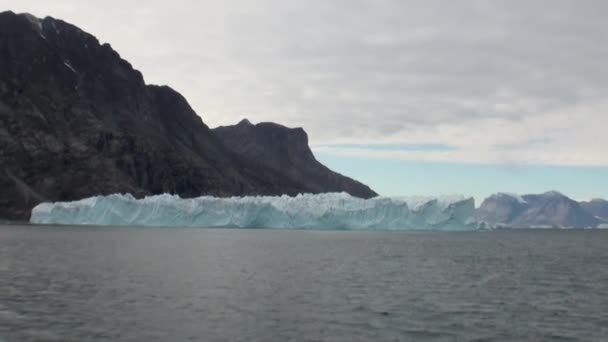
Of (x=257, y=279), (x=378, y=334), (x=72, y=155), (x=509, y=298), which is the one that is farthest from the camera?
(x=72, y=155)

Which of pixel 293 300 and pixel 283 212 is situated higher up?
pixel 283 212

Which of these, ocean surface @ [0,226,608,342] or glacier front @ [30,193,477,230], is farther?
glacier front @ [30,193,477,230]

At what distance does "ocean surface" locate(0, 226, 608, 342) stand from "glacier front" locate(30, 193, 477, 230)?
57204 millimetres

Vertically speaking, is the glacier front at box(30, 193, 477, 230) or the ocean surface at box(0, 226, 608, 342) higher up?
the glacier front at box(30, 193, 477, 230)

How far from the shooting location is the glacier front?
356 ft

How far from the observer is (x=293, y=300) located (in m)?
29.7

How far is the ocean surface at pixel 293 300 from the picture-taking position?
2252cm

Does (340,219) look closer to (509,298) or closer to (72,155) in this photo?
(509,298)

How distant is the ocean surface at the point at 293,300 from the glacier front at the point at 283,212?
57204 mm

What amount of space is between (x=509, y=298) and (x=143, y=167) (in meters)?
175

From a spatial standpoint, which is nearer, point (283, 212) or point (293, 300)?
point (293, 300)

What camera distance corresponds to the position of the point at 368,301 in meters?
29.6

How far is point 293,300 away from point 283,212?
3271 inches

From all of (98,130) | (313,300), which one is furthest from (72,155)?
(313,300)
